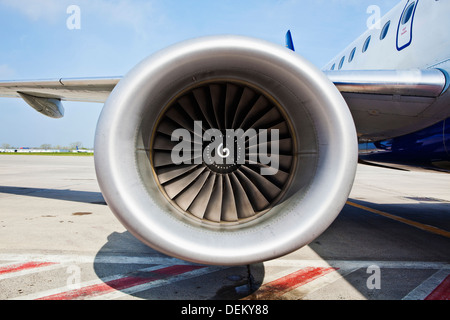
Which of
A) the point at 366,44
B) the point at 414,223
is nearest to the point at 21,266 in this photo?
the point at 366,44

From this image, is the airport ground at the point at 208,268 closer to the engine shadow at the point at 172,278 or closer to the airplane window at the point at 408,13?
the engine shadow at the point at 172,278

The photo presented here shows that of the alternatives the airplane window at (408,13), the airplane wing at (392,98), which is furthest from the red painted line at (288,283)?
the airplane window at (408,13)

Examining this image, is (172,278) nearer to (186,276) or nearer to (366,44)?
(186,276)

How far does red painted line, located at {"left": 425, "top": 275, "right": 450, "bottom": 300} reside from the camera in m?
2.16

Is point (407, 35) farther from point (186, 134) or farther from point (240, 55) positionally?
point (186, 134)

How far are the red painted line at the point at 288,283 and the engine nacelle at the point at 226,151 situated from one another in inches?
24.0

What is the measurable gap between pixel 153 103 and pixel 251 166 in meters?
0.91

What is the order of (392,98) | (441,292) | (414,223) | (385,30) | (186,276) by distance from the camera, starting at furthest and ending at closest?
(414,223)
(385,30)
(392,98)
(186,276)
(441,292)

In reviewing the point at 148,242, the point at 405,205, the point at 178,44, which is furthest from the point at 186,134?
the point at 405,205

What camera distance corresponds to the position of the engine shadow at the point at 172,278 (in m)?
2.17

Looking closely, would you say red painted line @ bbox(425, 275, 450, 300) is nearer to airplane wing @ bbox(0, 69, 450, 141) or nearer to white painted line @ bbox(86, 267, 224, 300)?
airplane wing @ bbox(0, 69, 450, 141)

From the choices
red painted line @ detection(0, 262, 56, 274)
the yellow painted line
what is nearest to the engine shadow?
red painted line @ detection(0, 262, 56, 274)

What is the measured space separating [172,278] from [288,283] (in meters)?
0.94

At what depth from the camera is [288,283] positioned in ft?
7.77
